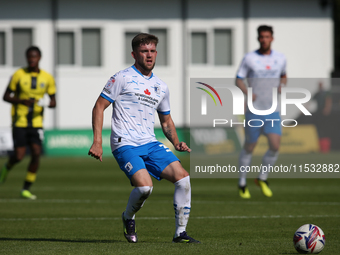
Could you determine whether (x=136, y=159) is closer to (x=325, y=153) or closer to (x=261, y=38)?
(x=261, y=38)

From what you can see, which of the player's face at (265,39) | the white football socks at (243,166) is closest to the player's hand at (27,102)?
the white football socks at (243,166)

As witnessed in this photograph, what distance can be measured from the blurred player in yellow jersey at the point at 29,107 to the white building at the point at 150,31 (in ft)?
59.6

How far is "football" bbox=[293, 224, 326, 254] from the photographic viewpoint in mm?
5613

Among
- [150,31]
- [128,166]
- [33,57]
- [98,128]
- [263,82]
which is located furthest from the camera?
[150,31]

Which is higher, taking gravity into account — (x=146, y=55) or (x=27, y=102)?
(x=146, y=55)

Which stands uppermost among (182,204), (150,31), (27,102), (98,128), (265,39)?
(150,31)

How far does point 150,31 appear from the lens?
30.3 m

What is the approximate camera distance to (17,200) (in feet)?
35.9

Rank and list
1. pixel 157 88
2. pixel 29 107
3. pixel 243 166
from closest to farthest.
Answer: pixel 157 88, pixel 243 166, pixel 29 107

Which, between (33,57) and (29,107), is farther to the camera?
(29,107)

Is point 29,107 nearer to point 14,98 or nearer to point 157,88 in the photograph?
point 14,98

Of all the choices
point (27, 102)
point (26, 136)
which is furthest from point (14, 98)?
point (26, 136)

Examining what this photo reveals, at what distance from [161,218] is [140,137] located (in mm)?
2382

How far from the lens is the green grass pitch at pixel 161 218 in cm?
617
